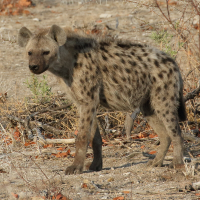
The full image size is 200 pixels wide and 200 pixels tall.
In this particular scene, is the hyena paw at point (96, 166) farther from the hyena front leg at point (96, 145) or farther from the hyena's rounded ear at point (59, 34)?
the hyena's rounded ear at point (59, 34)

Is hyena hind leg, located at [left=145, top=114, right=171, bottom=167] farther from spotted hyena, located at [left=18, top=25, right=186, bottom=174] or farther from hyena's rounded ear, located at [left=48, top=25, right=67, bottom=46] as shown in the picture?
hyena's rounded ear, located at [left=48, top=25, right=67, bottom=46]

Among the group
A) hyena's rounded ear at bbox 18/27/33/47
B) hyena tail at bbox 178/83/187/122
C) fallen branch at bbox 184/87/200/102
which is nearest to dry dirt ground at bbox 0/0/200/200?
hyena tail at bbox 178/83/187/122

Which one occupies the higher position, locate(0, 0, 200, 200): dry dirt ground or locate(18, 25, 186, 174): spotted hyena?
locate(18, 25, 186, 174): spotted hyena

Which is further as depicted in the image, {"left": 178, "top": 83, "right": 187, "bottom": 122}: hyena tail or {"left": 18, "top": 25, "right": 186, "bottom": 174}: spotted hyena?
{"left": 178, "top": 83, "right": 187, "bottom": 122}: hyena tail

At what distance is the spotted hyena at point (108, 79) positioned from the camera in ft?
13.3

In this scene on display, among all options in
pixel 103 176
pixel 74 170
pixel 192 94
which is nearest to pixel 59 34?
pixel 74 170

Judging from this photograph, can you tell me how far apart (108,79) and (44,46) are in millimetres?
722

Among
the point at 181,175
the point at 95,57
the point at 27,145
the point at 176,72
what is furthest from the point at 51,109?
the point at 181,175

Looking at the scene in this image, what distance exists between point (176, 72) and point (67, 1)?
7.31m

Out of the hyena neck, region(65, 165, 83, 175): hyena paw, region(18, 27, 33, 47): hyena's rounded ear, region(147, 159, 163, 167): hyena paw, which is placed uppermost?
region(18, 27, 33, 47): hyena's rounded ear

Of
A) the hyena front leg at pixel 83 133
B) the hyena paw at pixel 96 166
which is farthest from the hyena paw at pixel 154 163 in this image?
the hyena front leg at pixel 83 133

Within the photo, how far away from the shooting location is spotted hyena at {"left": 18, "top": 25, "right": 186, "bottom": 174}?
407 cm

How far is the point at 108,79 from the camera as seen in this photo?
4.27 meters

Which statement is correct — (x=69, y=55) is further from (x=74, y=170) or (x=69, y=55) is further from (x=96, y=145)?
(x=74, y=170)
